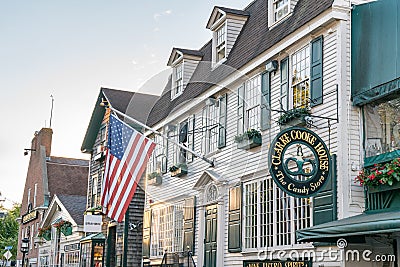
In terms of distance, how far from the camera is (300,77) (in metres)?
15.9

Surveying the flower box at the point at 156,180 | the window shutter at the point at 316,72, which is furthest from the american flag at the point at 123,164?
the window shutter at the point at 316,72

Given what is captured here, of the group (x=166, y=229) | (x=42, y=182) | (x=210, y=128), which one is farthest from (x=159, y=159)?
(x=42, y=182)

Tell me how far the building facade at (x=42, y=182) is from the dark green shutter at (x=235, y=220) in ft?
83.7

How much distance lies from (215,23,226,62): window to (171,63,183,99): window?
122 inches

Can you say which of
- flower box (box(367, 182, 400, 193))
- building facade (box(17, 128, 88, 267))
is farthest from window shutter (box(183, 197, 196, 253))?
building facade (box(17, 128, 88, 267))

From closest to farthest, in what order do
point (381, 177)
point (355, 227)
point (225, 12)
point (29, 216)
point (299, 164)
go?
point (355, 227) → point (381, 177) → point (299, 164) → point (225, 12) → point (29, 216)

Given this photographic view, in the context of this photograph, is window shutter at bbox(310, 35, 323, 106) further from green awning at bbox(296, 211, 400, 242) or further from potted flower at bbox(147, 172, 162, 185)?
potted flower at bbox(147, 172, 162, 185)

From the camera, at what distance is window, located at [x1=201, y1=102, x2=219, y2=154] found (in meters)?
20.6

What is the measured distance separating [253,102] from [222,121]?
221 centimetres

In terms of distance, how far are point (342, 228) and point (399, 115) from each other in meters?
2.95

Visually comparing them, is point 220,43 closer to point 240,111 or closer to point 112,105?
point 240,111

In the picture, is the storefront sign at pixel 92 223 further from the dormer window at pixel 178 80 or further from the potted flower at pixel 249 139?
the potted flower at pixel 249 139

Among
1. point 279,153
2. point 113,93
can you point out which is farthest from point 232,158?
point 113,93

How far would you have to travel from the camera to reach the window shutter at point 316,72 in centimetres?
1494
